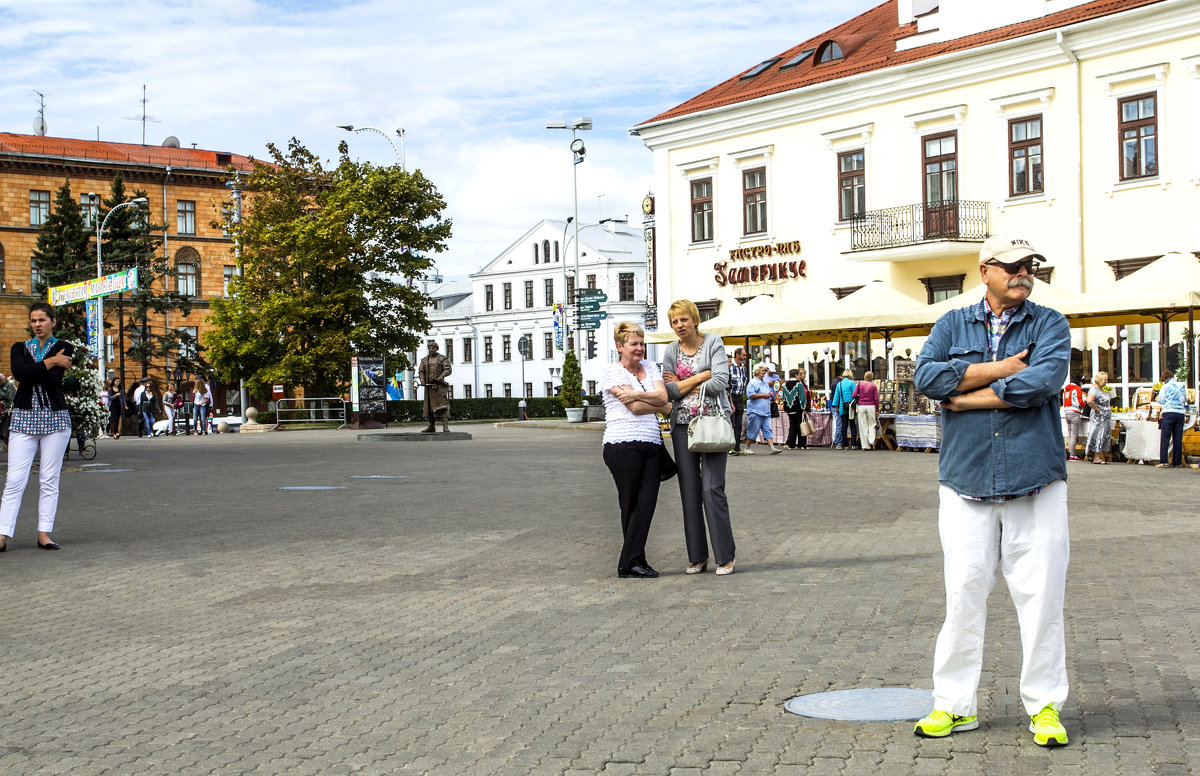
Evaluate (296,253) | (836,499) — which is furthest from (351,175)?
(836,499)

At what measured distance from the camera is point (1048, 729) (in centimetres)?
505

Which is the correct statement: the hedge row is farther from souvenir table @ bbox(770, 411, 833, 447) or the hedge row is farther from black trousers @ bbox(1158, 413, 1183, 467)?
black trousers @ bbox(1158, 413, 1183, 467)

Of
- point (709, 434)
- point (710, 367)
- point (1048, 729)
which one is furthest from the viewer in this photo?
point (710, 367)

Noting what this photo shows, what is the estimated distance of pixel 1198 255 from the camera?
102ft

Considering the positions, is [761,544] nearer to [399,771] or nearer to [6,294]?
[399,771]

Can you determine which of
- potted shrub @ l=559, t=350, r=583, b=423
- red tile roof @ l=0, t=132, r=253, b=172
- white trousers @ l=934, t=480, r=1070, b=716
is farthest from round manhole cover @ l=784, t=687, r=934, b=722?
red tile roof @ l=0, t=132, r=253, b=172

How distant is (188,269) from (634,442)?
3280 inches

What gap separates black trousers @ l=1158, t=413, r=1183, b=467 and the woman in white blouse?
1485 centimetres

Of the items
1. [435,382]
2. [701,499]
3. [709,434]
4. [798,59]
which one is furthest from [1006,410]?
[798,59]

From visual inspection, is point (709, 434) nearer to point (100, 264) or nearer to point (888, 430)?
point (888, 430)

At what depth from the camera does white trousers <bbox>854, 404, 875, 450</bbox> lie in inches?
1112

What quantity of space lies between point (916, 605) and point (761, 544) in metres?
3.36

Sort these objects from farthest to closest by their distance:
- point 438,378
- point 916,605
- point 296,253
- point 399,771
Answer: point 296,253 → point 438,378 → point 916,605 → point 399,771

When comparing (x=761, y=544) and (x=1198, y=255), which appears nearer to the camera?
(x=761, y=544)
